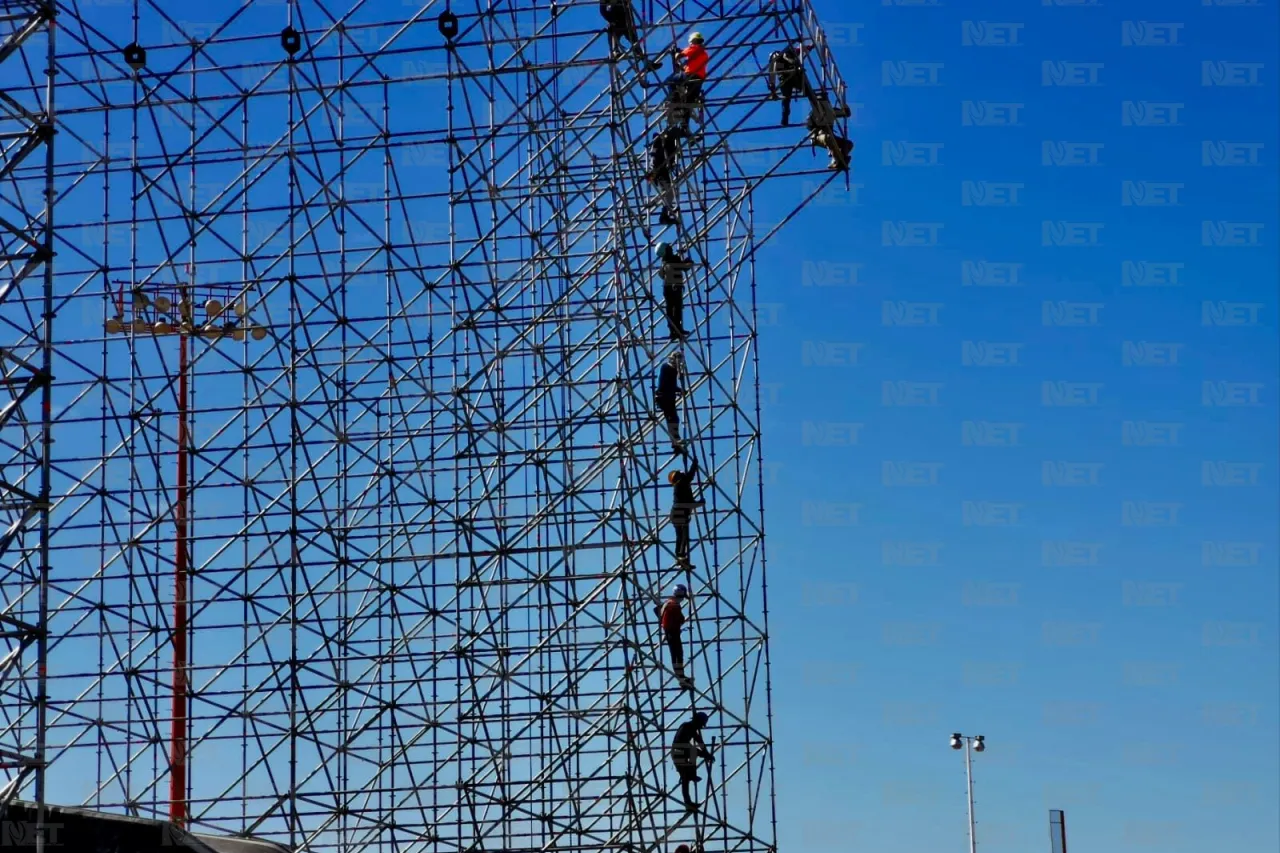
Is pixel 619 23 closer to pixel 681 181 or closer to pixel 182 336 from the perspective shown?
pixel 681 181

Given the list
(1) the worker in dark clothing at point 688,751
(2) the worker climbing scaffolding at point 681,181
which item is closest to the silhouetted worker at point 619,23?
(2) the worker climbing scaffolding at point 681,181

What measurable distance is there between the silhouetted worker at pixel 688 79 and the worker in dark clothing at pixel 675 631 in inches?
220

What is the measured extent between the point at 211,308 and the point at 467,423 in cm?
356

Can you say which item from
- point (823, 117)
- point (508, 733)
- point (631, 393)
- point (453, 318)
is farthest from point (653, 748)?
point (823, 117)

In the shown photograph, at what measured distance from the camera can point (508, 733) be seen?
26.6 m

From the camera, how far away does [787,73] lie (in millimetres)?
27469

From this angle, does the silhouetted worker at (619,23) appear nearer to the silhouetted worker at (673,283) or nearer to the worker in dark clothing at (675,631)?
the silhouetted worker at (673,283)

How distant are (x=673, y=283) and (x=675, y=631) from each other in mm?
4172

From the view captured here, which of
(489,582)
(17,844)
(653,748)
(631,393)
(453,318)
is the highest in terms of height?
(453,318)

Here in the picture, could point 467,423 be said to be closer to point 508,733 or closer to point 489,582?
point 489,582

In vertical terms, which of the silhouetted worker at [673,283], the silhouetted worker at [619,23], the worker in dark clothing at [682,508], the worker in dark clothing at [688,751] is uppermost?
the silhouetted worker at [619,23]

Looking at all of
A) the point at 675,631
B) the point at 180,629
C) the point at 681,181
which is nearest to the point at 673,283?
the point at 681,181

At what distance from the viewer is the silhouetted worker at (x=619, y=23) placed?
26.9m

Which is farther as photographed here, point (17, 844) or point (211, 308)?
point (211, 308)
